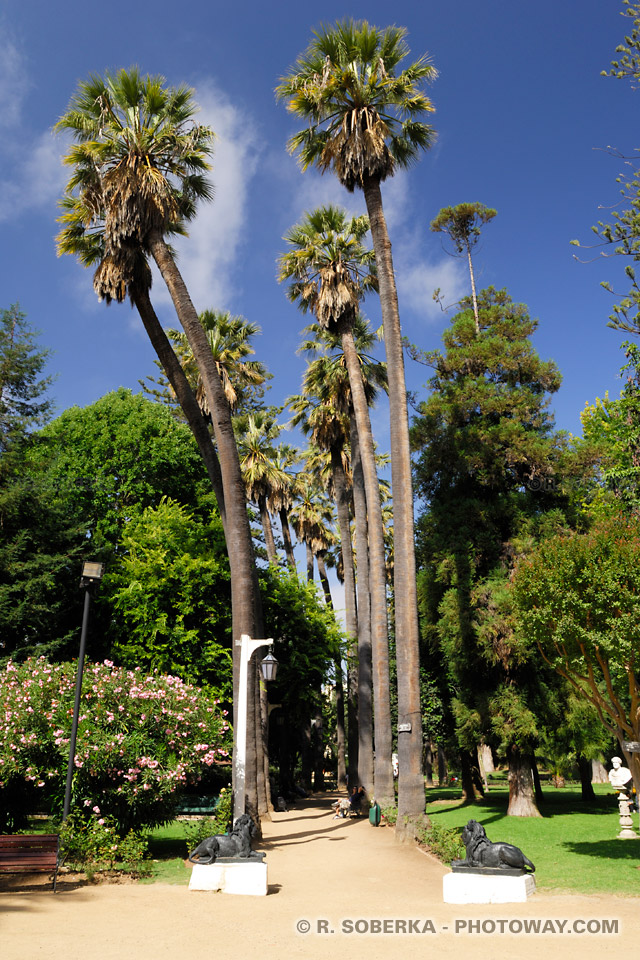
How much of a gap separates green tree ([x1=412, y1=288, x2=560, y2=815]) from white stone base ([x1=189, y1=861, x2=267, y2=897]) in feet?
41.6

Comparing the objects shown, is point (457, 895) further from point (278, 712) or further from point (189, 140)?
point (278, 712)

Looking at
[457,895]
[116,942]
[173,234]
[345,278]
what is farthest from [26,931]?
[345,278]

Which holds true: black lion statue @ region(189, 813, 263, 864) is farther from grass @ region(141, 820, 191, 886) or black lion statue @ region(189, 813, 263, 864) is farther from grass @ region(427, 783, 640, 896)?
grass @ region(427, 783, 640, 896)

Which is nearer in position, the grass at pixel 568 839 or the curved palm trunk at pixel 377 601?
the grass at pixel 568 839

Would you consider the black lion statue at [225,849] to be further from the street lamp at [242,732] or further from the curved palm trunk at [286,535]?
the curved palm trunk at [286,535]

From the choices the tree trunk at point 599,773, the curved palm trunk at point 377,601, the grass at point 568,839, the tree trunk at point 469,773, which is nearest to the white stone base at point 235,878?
the grass at point 568,839

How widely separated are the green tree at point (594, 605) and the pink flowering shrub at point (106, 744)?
23.7 ft

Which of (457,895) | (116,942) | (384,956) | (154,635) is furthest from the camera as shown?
(154,635)

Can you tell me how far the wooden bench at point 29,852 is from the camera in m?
9.98

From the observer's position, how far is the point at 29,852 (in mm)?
10109

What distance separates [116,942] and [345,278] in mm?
21805

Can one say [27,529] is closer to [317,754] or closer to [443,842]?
[443,842]

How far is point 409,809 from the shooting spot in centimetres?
1555

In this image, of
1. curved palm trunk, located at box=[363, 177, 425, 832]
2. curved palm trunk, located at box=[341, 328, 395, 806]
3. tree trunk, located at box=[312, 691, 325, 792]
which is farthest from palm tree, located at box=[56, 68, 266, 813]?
tree trunk, located at box=[312, 691, 325, 792]
